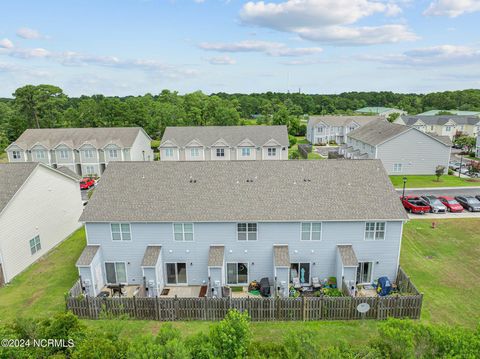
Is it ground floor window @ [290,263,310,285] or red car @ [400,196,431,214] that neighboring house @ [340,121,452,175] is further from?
ground floor window @ [290,263,310,285]

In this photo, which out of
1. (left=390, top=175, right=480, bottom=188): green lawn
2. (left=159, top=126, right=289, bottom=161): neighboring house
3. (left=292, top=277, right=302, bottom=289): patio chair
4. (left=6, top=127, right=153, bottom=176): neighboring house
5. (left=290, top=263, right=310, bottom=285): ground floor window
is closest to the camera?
(left=292, top=277, right=302, bottom=289): patio chair

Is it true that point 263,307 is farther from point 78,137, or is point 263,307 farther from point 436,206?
point 78,137

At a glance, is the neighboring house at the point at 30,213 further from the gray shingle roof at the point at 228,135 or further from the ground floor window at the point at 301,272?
the gray shingle roof at the point at 228,135

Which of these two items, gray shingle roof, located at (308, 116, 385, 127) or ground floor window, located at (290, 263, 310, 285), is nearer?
ground floor window, located at (290, 263, 310, 285)

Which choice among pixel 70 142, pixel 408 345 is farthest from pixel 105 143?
pixel 408 345

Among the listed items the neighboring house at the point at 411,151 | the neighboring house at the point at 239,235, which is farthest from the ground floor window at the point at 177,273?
the neighboring house at the point at 411,151

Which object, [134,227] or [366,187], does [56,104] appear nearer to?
[134,227]

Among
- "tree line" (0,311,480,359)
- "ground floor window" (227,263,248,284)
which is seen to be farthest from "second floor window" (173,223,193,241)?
"tree line" (0,311,480,359)

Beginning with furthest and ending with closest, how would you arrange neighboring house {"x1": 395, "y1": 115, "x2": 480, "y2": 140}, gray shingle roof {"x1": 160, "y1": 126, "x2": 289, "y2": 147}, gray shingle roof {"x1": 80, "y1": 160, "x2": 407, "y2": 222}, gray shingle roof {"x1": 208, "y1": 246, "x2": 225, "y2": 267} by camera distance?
neighboring house {"x1": 395, "y1": 115, "x2": 480, "y2": 140} → gray shingle roof {"x1": 160, "y1": 126, "x2": 289, "y2": 147} → gray shingle roof {"x1": 80, "y1": 160, "x2": 407, "y2": 222} → gray shingle roof {"x1": 208, "y1": 246, "x2": 225, "y2": 267}
